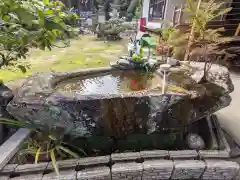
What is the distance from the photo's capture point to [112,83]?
2.57 metres

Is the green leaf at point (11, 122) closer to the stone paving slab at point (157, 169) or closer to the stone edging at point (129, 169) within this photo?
the stone edging at point (129, 169)

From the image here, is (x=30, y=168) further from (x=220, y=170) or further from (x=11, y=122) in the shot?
(x=220, y=170)

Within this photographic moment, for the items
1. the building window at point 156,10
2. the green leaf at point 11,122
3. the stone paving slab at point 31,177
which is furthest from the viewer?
the building window at point 156,10

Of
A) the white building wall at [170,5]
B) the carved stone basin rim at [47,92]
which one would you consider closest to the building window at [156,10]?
the white building wall at [170,5]

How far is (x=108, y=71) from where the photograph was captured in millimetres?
2920

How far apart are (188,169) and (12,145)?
1.95m

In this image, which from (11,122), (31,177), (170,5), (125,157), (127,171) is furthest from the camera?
(170,5)

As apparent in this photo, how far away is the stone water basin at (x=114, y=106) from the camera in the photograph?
5.91 feet

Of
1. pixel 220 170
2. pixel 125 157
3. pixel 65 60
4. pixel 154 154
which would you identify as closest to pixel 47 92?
pixel 125 157

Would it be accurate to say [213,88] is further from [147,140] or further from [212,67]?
[147,140]

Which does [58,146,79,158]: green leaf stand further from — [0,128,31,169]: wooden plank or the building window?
the building window

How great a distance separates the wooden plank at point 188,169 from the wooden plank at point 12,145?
1.75 metres

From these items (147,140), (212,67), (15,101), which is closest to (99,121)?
(147,140)

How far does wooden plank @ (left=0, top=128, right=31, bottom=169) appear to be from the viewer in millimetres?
1751
